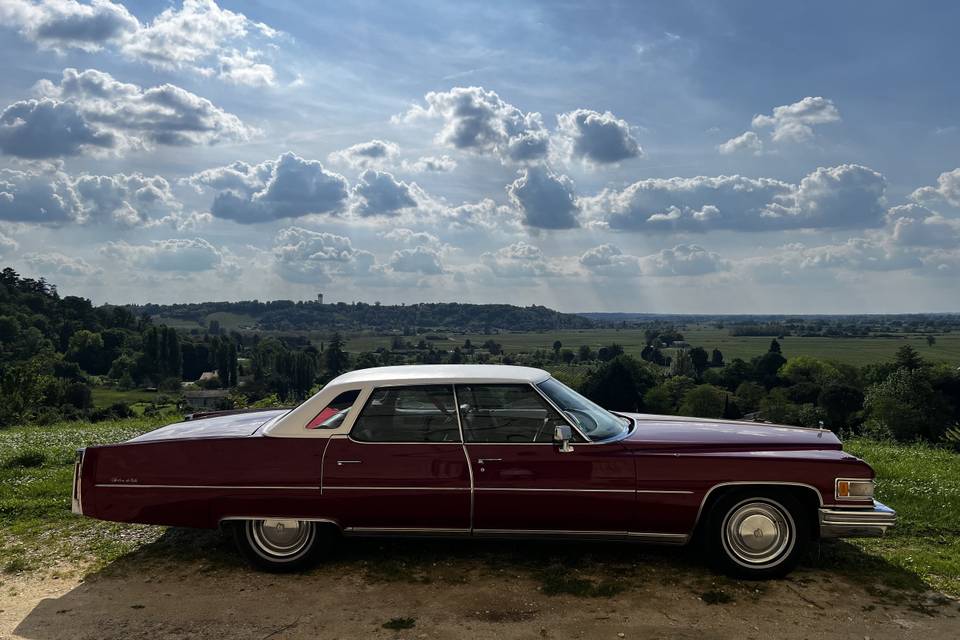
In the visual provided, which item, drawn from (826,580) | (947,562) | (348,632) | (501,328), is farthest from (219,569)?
(501,328)

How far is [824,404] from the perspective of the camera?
51875 mm

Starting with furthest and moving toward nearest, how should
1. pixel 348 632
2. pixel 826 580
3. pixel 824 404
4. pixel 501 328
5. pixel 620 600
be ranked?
pixel 501 328 < pixel 824 404 < pixel 826 580 < pixel 620 600 < pixel 348 632

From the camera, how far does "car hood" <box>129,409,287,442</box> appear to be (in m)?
5.61

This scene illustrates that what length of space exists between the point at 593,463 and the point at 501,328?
120248 millimetres

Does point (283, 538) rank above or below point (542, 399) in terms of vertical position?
below

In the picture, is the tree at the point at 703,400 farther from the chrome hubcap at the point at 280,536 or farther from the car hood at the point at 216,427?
the chrome hubcap at the point at 280,536

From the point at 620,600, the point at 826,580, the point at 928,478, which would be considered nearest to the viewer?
the point at 620,600

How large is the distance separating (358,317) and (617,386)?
9586cm

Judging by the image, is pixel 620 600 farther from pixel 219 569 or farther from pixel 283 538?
pixel 219 569

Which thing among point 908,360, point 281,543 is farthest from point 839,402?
point 281,543

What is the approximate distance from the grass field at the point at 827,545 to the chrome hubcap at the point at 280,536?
2.07ft

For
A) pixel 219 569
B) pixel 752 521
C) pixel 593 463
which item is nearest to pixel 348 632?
pixel 219 569

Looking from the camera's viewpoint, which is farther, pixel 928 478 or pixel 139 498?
pixel 928 478

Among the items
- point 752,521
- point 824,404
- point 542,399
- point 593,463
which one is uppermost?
point 542,399
